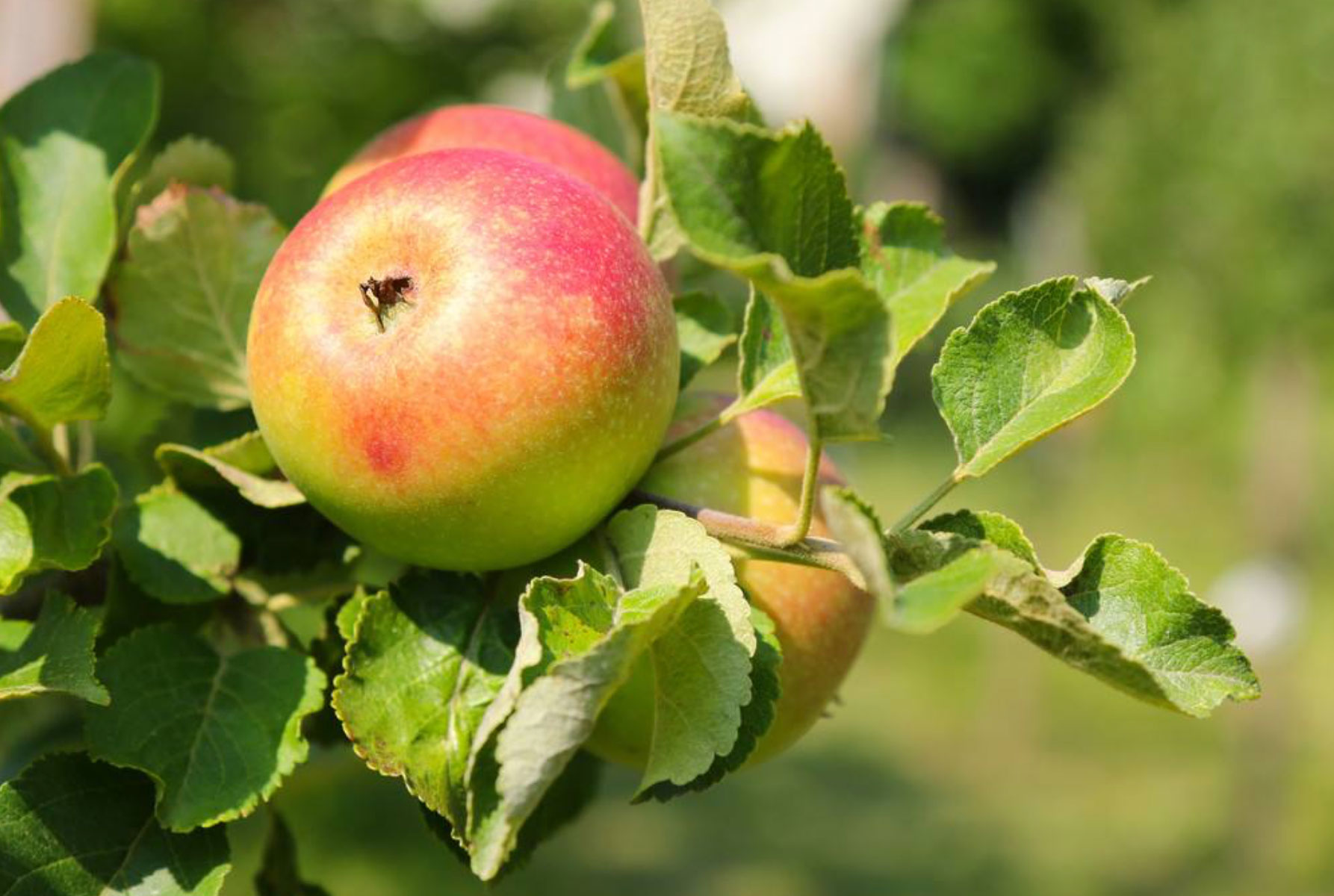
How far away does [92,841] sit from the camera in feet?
2.36

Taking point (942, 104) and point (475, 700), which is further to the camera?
point (942, 104)

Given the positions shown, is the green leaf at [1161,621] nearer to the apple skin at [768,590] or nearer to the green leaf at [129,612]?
the apple skin at [768,590]

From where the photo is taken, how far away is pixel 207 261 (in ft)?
2.90

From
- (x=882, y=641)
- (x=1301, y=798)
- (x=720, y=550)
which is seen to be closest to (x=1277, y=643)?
(x=1301, y=798)

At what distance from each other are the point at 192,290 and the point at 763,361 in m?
0.37

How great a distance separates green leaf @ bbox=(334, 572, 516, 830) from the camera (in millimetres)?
693

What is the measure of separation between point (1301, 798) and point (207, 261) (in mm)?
4517

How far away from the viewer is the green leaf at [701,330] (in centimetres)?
85

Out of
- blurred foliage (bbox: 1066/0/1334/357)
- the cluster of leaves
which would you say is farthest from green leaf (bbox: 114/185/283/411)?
blurred foliage (bbox: 1066/0/1334/357)

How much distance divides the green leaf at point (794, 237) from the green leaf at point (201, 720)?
332mm

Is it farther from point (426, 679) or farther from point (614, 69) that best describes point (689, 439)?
point (614, 69)

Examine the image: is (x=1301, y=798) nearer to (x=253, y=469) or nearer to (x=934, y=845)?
(x=934, y=845)

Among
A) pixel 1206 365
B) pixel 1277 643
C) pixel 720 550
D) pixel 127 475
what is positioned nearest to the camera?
pixel 720 550

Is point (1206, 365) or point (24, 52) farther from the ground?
point (24, 52)
